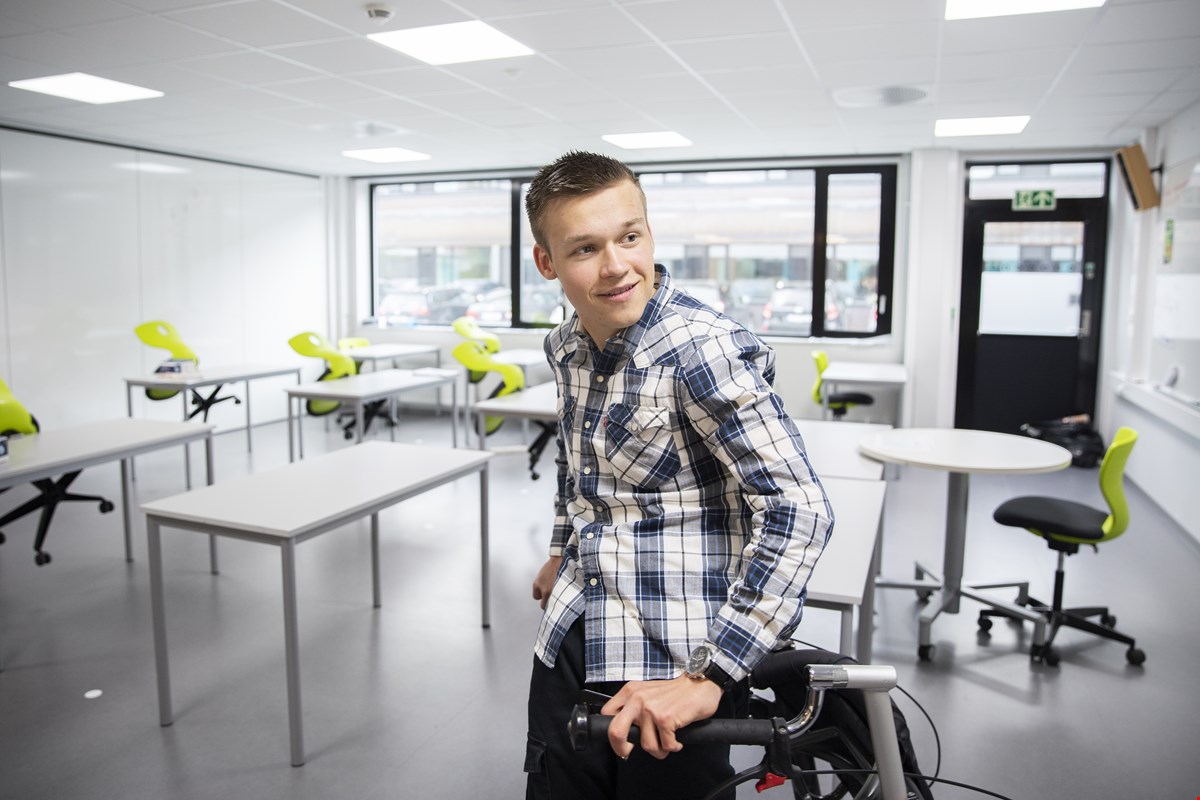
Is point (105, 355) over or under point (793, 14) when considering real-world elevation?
under

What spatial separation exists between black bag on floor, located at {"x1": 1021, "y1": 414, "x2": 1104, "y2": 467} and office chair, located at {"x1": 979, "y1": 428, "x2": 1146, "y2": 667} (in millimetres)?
3428

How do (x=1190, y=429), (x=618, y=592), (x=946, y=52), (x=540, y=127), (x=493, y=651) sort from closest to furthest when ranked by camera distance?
(x=618, y=592)
(x=493, y=651)
(x=946, y=52)
(x=1190, y=429)
(x=540, y=127)

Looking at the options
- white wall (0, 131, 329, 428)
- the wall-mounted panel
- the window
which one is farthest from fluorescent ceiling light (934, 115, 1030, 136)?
the wall-mounted panel

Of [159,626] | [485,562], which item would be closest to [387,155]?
[485,562]

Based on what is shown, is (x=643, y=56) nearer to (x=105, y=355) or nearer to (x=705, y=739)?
(x=705, y=739)

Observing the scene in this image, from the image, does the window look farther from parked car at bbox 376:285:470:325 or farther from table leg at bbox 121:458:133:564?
table leg at bbox 121:458:133:564

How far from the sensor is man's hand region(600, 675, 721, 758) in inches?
39.1

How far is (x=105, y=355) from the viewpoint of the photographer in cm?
684

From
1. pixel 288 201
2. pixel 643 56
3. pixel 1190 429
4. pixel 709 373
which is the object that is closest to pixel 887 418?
pixel 1190 429

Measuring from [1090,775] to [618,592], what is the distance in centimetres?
206

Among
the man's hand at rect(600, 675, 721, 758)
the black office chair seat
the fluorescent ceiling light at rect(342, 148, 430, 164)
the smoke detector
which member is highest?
the fluorescent ceiling light at rect(342, 148, 430, 164)

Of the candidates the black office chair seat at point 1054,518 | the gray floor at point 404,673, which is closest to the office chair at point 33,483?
the gray floor at point 404,673

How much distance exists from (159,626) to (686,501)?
2.22 metres

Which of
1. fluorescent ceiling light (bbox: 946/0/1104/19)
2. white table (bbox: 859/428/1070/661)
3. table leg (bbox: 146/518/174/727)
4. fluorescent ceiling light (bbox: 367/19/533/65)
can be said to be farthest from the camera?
fluorescent ceiling light (bbox: 367/19/533/65)
